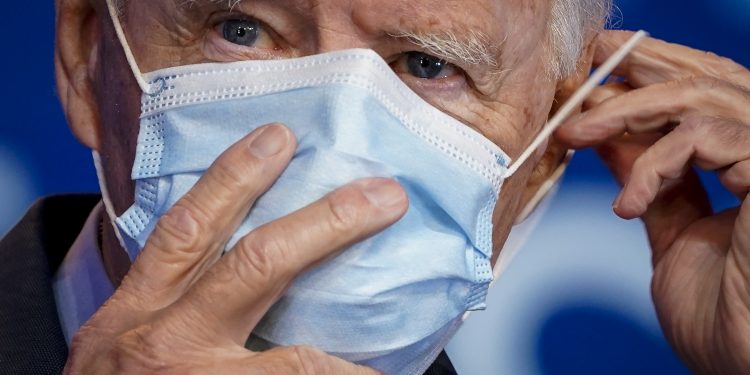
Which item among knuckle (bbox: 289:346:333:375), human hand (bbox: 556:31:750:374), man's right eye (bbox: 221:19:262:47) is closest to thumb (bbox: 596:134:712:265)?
human hand (bbox: 556:31:750:374)

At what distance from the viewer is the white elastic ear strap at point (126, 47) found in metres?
1.83

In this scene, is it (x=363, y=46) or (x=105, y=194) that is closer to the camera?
(x=363, y=46)

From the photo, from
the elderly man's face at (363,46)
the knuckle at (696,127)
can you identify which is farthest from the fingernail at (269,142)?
the knuckle at (696,127)

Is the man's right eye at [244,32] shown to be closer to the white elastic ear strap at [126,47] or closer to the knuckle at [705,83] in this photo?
the white elastic ear strap at [126,47]

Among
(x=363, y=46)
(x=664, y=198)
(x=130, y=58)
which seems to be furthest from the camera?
(x=664, y=198)

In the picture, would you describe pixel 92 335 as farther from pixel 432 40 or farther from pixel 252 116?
pixel 432 40

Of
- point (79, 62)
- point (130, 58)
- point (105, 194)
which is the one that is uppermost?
point (130, 58)

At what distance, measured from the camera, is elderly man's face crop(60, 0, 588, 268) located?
1771 mm

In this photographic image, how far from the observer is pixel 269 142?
1.55 meters

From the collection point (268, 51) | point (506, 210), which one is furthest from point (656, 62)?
point (268, 51)

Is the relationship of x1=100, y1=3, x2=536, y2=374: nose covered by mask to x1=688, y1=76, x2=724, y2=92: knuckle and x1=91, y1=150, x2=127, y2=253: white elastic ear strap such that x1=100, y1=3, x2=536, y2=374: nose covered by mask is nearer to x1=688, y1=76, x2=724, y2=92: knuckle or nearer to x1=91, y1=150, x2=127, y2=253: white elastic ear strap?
x1=91, y1=150, x2=127, y2=253: white elastic ear strap

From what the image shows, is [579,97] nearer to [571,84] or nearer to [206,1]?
[571,84]

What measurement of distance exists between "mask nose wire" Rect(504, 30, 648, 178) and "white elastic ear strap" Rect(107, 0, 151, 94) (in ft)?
2.02

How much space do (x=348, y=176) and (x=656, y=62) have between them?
911mm
